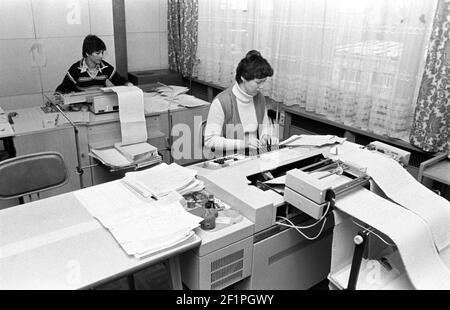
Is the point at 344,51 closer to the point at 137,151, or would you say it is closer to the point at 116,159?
the point at 137,151

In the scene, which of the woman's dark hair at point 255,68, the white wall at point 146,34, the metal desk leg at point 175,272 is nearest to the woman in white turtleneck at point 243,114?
the woman's dark hair at point 255,68

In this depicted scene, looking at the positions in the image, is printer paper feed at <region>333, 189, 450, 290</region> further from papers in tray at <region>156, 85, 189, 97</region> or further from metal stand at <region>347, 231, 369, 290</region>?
papers in tray at <region>156, 85, 189, 97</region>

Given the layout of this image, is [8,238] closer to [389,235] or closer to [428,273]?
[389,235]

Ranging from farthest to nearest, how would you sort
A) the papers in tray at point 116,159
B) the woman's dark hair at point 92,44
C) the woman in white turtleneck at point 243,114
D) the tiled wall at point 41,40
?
the tiled wall at point 41,40, the woman's dark hair at point 92,44, the papers in tray at point 116,159, the woman in white turtleneck at point 243,114

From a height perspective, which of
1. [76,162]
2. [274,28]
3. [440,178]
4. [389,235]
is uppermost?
[274,28]

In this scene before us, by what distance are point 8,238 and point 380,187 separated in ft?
4.60

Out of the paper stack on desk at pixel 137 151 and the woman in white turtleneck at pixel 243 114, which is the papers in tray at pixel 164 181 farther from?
the paper stack on desk at pixel 137 151

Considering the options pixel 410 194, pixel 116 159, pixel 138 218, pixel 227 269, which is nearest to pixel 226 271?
pixel 227 269

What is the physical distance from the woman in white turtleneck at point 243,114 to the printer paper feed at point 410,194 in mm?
694

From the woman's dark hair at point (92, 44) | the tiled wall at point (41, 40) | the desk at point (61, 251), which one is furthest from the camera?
the tiled wall at point (41, 40)

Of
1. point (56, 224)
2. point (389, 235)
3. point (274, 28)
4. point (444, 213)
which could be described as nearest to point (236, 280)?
point (389, 235)

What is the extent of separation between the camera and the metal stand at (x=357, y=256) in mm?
1243

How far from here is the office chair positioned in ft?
5.98
